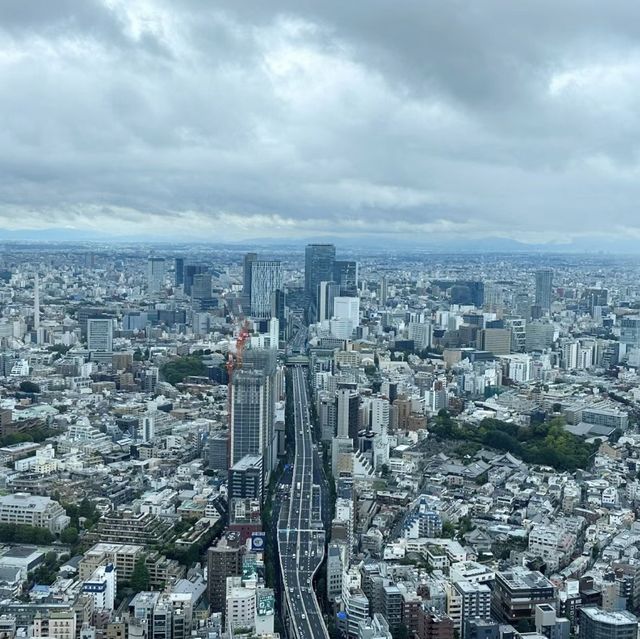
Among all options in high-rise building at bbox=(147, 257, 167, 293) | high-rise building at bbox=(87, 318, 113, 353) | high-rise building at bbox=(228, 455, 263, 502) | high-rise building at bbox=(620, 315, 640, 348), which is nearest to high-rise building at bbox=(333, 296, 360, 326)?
high-rise building at bbox=(87, 318, 113, 353)

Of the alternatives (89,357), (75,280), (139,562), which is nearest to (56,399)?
(89,357)

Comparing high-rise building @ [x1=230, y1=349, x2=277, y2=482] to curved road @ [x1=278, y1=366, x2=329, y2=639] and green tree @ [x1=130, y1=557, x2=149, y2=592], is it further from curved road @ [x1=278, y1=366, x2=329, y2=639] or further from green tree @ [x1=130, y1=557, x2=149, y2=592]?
green tree @ [x1=130, y1=557, x2=149, y2=592]

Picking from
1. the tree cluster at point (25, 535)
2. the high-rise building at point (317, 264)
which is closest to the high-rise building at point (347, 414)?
the tree cluster at point (25, 535)

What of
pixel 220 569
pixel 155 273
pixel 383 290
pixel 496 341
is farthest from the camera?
pixel 383 290

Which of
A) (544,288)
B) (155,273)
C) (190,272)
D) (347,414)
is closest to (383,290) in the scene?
(544,288)

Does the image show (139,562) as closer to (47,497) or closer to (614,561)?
(47,497)

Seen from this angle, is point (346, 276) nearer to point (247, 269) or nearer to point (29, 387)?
point (247, 269)
